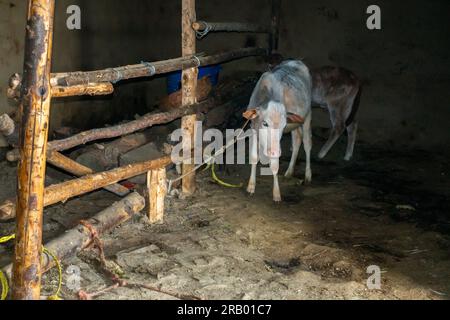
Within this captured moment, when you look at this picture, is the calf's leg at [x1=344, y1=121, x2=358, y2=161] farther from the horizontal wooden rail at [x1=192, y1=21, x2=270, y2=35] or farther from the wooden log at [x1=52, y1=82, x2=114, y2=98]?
the wooden log at [x1=52, y1=82, x2=114, y2=98]

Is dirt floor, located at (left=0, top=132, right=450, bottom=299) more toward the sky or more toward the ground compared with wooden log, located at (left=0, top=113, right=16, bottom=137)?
more toward the ground

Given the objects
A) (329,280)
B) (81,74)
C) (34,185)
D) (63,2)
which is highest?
(63,2)

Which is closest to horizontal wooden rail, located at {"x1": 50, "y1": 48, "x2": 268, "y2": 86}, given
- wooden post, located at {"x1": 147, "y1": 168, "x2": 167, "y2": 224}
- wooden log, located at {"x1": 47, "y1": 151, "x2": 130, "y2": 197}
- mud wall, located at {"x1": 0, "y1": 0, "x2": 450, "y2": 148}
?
wooden log, located at {"x1": 47, "y1": 151, "x2": 130, "y2": 197}

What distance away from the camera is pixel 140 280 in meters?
4.47

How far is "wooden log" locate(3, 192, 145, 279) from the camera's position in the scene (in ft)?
14.7

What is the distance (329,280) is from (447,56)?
18.5 feet

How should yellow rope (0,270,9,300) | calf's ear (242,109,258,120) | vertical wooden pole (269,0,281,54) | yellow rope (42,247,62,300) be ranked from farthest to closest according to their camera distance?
vertical wooden pole (269,0,281,54) → calf's ear (242,109,258,120) → yellow rope (42,247,62,300) → yellow rope (0,270,9,300)

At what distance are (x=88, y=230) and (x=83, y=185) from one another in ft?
1.35

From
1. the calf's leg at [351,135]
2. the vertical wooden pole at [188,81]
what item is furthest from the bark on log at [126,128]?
the calf's leg at [351,135]

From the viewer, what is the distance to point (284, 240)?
5473mm

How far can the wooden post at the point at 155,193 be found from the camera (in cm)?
568

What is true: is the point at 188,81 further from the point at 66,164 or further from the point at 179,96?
the point at 66,164
